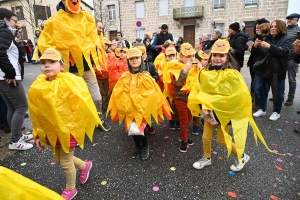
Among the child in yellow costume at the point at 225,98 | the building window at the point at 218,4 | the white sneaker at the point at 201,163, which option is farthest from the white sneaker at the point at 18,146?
the building window at the point at 218,4

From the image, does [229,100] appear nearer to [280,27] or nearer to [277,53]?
[277,53]

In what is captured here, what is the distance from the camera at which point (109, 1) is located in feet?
85.8

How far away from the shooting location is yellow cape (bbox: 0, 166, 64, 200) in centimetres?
81

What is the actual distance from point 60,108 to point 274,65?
3781mm

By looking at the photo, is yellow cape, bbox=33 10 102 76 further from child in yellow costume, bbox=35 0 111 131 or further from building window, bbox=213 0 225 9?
building window, bbox=213 0 225 9

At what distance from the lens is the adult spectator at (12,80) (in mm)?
2781

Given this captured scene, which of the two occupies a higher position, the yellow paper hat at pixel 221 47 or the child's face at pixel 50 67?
the yellow paper hat at pixel 221 47

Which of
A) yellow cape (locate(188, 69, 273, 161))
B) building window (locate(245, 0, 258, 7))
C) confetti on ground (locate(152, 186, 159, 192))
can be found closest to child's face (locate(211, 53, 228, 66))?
yellow cape (locate(188, 69, 273, 161))

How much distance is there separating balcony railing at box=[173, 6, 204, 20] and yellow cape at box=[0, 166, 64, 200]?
23.8 m

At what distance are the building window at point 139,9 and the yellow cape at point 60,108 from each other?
2461 centimetres

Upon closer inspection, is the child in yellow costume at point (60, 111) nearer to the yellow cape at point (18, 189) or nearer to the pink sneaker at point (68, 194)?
the pink sneaker at point (68, 194)

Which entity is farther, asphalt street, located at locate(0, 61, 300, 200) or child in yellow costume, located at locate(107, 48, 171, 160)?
child in yellow costume, located at locate(107, 48, 171, 160)

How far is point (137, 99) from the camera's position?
2682mm

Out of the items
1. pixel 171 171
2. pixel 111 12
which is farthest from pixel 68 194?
pixel 111 12
